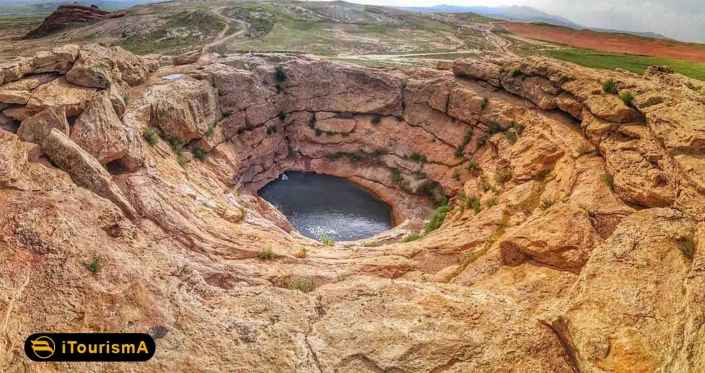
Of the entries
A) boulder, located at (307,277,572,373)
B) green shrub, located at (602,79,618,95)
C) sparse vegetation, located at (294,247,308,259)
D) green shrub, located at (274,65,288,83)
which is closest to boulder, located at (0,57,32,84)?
sparse vegetation, located at (294,247,308,259)

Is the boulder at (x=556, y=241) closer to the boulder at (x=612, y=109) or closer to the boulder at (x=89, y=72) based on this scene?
the boulder at (x=612, y=109)

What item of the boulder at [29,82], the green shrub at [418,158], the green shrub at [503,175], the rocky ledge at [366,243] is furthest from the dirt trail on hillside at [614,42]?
the boulder at [29,82]

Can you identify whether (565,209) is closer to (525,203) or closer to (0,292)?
(525,203)

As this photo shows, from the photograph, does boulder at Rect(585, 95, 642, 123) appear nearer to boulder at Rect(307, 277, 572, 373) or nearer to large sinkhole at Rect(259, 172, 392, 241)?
boulder at Rect(307, 277, 572, 373)

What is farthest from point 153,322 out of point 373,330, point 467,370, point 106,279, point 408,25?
point 408,25

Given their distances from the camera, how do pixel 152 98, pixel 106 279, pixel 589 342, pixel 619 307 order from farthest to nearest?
pixel 152 98 → pixel 106 279 → pixel 619 307 → pixel 589 342
